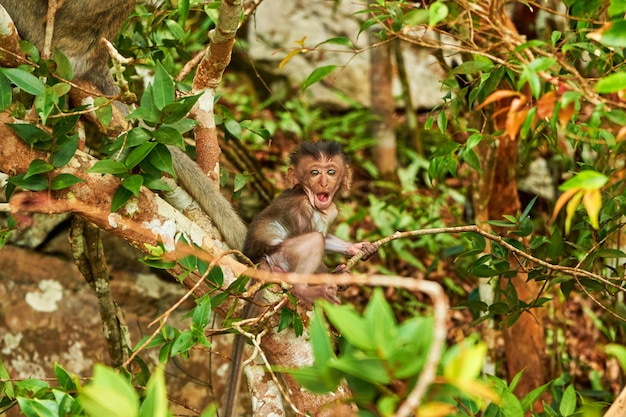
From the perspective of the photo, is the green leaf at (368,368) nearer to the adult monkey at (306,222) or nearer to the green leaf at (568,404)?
the green leaf at (568,404)

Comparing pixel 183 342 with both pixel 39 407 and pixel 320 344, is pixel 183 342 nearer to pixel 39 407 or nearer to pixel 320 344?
pixel 39 407

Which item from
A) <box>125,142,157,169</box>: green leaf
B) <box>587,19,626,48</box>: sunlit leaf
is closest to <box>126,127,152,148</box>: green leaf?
<box>125,142,157,169</box>: green leaf

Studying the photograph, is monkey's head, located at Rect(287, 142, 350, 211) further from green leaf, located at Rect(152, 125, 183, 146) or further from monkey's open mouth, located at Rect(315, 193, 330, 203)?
green leaf, located at Rect(152, 125, 183, 146)

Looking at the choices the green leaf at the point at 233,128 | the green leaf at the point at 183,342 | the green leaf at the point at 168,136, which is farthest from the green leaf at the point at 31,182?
the green leaf at the point at 233,128

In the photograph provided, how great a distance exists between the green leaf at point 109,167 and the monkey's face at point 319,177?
1061 mm

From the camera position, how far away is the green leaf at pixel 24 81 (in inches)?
99.5

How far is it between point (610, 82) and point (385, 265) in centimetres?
521

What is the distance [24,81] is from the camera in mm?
2545

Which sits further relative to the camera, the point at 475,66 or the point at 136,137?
the point at 475,66

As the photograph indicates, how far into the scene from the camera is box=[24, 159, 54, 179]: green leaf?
2748mm

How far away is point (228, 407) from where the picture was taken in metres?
2.59

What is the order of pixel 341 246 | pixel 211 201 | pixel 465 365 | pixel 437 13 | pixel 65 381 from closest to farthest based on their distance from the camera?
1. pixel 465 365
2. pixel 437 13
3. pixel 65 381
4. pixel 211 201
5. pixel 341 246

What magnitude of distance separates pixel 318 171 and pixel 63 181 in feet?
4.08

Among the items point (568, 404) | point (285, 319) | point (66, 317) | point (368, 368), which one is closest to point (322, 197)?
point (285, 319)
